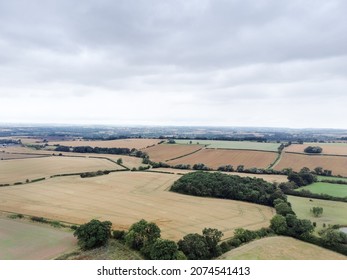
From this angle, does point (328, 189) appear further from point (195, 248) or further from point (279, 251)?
point (195, 248)

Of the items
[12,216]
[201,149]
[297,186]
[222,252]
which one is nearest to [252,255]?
[222,252]

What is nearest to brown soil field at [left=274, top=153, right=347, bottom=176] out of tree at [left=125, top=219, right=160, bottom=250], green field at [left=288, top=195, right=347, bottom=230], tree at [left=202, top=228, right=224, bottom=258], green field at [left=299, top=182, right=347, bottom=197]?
green field at [left=299, top=182, right=347, bottom=197]

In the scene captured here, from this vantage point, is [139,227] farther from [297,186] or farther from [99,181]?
[297,186]

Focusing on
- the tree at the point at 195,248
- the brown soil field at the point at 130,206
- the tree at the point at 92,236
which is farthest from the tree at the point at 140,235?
the brown soil field at the point at 130,206

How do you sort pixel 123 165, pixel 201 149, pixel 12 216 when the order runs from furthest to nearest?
1. pixel 201 149
2. pixel 123 165
3. pixel 12 216

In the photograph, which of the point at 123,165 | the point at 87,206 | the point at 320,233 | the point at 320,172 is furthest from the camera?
the point at 123,165

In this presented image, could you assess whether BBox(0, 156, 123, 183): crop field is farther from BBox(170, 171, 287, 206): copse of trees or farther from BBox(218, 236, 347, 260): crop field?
BBox(218, 236, 347, 260): crop field
